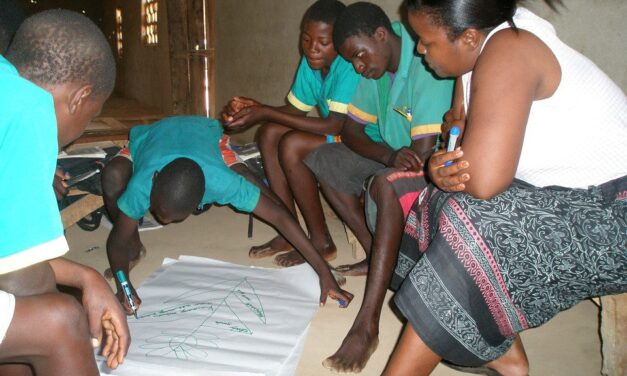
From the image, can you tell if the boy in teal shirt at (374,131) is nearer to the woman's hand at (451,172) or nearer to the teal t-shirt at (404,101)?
the teal t-shirt at (404,101)

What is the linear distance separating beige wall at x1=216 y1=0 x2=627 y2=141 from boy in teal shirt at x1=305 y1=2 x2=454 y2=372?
68cm

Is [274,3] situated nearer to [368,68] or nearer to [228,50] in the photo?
[228,50]

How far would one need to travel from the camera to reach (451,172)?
3.63 ft

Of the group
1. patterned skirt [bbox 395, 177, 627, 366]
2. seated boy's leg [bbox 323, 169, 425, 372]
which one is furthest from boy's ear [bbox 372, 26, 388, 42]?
patterned skirt [bbox 395, 177, 627, 366]

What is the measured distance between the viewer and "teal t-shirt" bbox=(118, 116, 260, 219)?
188 cm

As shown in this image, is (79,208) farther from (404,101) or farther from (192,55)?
(192,55)

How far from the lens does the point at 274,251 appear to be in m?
Result: 2.37

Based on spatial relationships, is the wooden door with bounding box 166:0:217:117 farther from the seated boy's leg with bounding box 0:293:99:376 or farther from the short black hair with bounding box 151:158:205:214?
the seated boy's leg with bounding box 0:293:99:376

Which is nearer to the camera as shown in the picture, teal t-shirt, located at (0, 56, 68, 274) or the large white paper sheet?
teal t-shirt, located at (0, 56, 68, 274)

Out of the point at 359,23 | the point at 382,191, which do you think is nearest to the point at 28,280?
the point at 382,191

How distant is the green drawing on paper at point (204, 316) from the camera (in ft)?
4.92

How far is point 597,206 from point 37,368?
3.88ft

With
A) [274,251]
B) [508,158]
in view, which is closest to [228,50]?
[274,251]

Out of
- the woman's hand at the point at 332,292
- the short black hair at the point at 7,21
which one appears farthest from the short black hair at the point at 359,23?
the short black hair at the point at 7,21
